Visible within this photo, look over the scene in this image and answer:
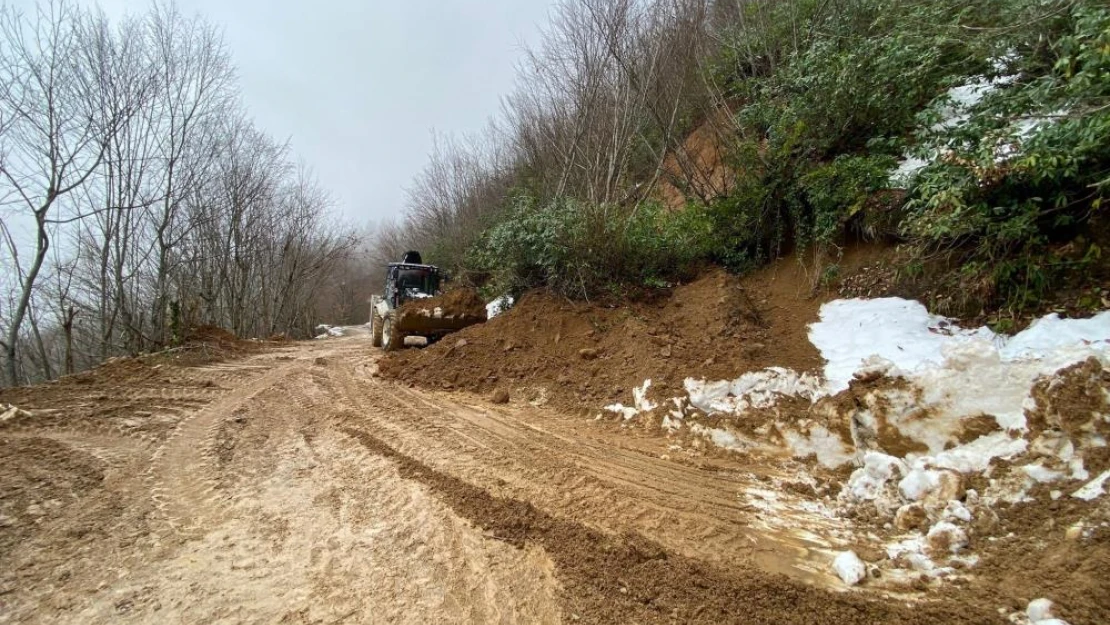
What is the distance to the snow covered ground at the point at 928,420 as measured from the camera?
2.83 metres

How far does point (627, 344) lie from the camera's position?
666 cm

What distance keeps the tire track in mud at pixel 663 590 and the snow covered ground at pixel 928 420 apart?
1.04 feet

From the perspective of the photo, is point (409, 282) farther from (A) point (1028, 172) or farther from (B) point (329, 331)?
(B) point (329, 331)

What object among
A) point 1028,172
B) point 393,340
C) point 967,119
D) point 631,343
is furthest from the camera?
point 393,340

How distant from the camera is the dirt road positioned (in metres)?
2.35

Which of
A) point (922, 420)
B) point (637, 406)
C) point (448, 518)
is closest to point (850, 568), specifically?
point (922, 420)

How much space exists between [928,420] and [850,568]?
1871mm

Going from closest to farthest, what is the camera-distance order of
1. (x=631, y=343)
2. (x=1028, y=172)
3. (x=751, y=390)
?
(x=1028, y=172), (x=751, y=390), (x=631, y=343)

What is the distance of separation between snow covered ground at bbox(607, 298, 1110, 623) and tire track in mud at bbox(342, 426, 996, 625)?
318 mm

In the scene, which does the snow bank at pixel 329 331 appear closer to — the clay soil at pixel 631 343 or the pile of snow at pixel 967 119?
the clay soil at pixel 631 343

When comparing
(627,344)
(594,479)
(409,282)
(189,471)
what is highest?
(409,282)

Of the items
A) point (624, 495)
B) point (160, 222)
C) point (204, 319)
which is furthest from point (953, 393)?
point (204, 319)

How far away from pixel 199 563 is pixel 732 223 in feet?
25.7

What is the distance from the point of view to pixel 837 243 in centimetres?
651
